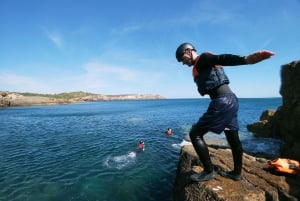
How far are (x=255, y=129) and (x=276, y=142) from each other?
283 inches

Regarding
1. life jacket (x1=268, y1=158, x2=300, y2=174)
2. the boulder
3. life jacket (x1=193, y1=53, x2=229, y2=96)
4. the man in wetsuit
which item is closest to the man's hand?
the man in wetsuit

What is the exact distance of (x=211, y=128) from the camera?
5812 millimetres

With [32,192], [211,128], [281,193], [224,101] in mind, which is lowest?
[32,192]

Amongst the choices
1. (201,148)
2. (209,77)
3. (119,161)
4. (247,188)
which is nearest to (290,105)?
(119,161)

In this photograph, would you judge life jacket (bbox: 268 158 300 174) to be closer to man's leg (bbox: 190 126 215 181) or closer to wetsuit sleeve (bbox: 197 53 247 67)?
man's leg (bbox: 190 126 215 181)

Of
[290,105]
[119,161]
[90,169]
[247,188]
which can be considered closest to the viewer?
[247,188]

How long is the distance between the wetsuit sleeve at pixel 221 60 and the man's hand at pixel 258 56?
104 mm

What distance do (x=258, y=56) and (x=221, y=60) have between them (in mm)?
782

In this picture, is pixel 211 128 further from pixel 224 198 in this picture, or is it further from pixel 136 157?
pixel 136 157

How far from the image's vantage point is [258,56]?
4555mm

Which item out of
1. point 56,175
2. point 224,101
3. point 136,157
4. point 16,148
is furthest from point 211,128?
point 16,148

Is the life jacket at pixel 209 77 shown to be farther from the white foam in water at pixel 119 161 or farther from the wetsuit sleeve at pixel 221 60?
the white foam in water at pixel 119 161

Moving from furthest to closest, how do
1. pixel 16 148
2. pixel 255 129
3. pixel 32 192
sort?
pixel 255 129, pixel 16 148, pixel 32 192

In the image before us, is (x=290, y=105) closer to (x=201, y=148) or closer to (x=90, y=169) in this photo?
(x=90, y=169)
